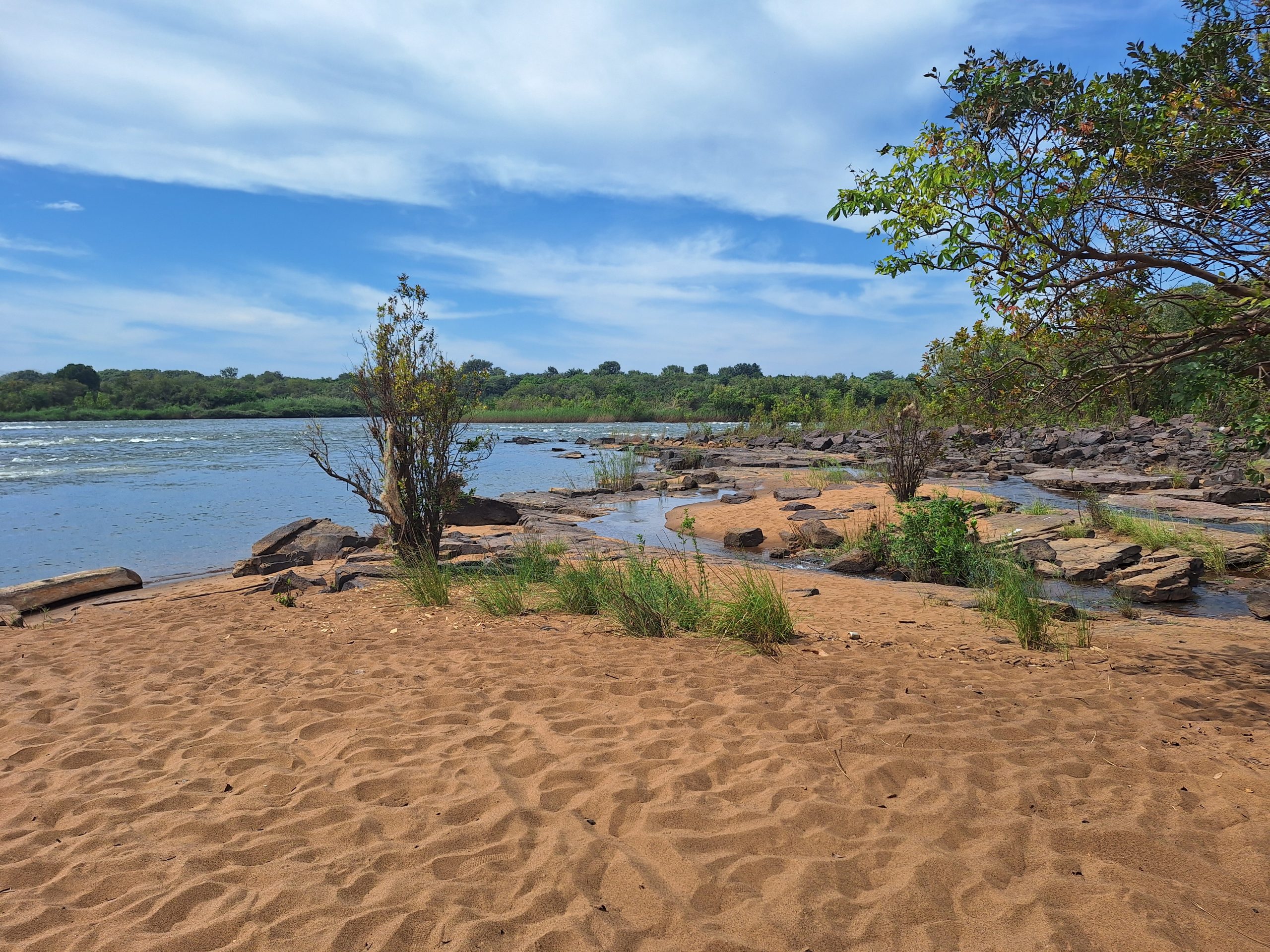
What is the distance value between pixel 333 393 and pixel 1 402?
106 ft

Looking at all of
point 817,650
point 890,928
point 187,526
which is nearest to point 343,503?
point 187,526

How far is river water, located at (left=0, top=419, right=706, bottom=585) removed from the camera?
42.9ft

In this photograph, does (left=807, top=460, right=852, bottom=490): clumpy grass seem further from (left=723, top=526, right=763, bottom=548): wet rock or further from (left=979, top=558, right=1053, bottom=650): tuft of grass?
(left=979, top=558, right=1053, bottom=650): tuft of grass

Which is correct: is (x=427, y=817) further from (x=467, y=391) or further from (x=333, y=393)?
(x=333, y=393)

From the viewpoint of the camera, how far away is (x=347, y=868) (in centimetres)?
295

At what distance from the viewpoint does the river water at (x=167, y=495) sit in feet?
42.9

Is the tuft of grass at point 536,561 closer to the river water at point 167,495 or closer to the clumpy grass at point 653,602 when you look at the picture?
the clumpy grass at point 653,602

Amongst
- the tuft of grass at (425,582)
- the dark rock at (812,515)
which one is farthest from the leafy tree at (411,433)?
the dark rock at (812,515)

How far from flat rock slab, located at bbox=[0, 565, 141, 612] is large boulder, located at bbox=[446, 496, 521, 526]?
18.5 feet

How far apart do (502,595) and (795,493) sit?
38.2 feet

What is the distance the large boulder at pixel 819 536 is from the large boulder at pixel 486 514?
20.1ft

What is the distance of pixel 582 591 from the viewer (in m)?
7.62

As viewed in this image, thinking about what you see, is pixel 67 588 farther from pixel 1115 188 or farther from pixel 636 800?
pixel 1115 188

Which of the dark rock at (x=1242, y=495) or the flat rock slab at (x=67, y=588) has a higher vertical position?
the dark rock at (x=1242, y=495)
